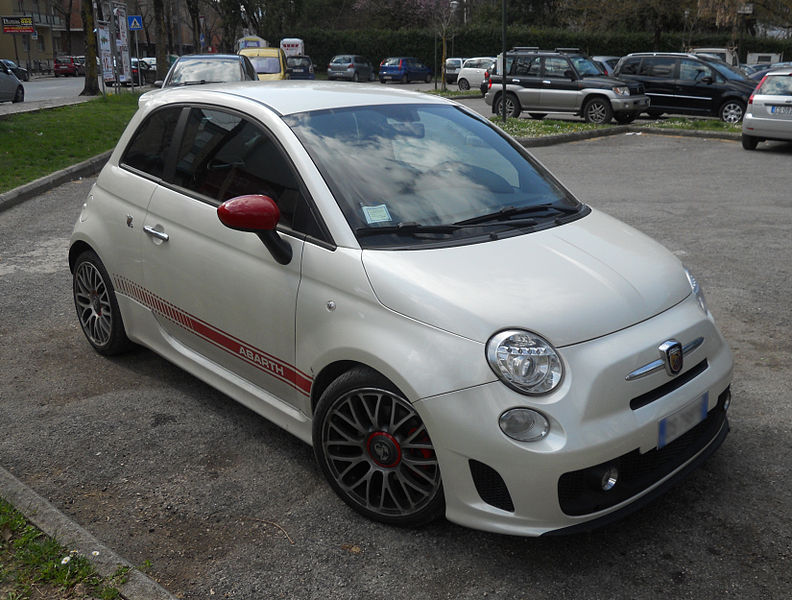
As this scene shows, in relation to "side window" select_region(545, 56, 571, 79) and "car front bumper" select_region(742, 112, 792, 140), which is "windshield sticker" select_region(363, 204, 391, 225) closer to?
"car front bumper" select_region(742, 112, 792, 140)

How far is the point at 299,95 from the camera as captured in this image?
4035 mm

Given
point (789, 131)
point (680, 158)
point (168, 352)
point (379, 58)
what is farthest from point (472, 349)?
point (379, 58)

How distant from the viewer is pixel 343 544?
124 inches

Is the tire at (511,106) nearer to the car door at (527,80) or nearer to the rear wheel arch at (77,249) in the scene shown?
the car door at (527,80)

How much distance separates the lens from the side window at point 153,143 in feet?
14.5

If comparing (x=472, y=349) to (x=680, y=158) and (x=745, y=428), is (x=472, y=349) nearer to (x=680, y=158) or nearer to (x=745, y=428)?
(x=745, y=428)

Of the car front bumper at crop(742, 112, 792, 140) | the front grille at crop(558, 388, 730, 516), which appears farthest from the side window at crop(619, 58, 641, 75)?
the front grille at crop(558, 388, 730, 516)

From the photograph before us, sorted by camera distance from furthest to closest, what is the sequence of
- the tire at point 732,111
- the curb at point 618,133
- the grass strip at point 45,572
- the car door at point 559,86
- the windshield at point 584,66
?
the windshield at point 584,66 → the car door at point 559,86 → the tire at point 732,111 → the curb at point 618,133 → the grass strip at point 45,572

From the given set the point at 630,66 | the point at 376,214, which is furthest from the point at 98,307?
the point at 630,66

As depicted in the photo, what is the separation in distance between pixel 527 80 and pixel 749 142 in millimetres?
6746

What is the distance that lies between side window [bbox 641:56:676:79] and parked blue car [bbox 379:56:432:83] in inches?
1128

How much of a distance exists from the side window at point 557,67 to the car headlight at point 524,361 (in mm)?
18374

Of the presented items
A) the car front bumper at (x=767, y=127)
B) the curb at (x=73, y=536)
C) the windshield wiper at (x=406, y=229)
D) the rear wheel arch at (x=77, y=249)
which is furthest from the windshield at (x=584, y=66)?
the curb at (x=73, y=536)

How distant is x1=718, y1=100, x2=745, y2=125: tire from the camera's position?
19.4 meters
